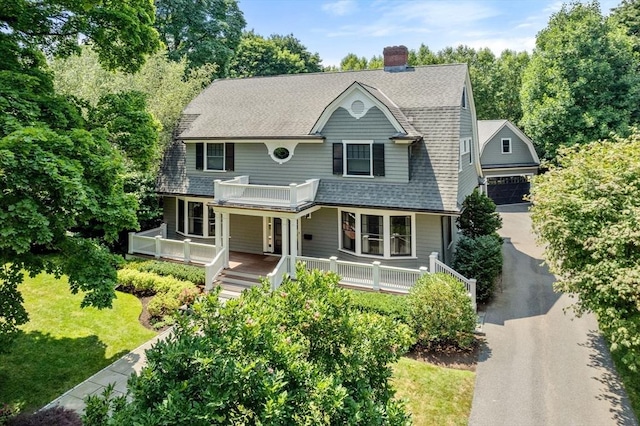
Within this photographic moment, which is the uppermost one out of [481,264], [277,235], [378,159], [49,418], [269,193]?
[378,159]

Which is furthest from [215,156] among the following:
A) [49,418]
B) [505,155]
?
[505,155]

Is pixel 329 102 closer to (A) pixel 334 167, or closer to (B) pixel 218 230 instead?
(A) pixel 334 167

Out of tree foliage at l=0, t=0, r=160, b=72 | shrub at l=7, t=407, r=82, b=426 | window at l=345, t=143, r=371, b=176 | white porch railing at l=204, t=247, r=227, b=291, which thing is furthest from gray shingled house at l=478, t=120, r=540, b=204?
shrub at l=7, t=407, r=82, b=426

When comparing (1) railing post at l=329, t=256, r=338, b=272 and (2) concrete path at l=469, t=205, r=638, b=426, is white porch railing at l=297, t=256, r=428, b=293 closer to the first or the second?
(1) railing post at l=329, t=256, r=338, b=272

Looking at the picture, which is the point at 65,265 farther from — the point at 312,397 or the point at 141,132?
the point at 312,397

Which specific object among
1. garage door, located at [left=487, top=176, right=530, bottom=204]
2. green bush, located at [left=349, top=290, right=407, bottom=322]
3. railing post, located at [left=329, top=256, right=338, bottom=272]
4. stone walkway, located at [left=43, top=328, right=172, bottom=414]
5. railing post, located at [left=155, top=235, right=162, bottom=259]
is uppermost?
garage door, located at [left=487, top=176, right=530, bottom=204]

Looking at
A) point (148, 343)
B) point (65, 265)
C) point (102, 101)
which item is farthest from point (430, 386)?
point (102, 101)
